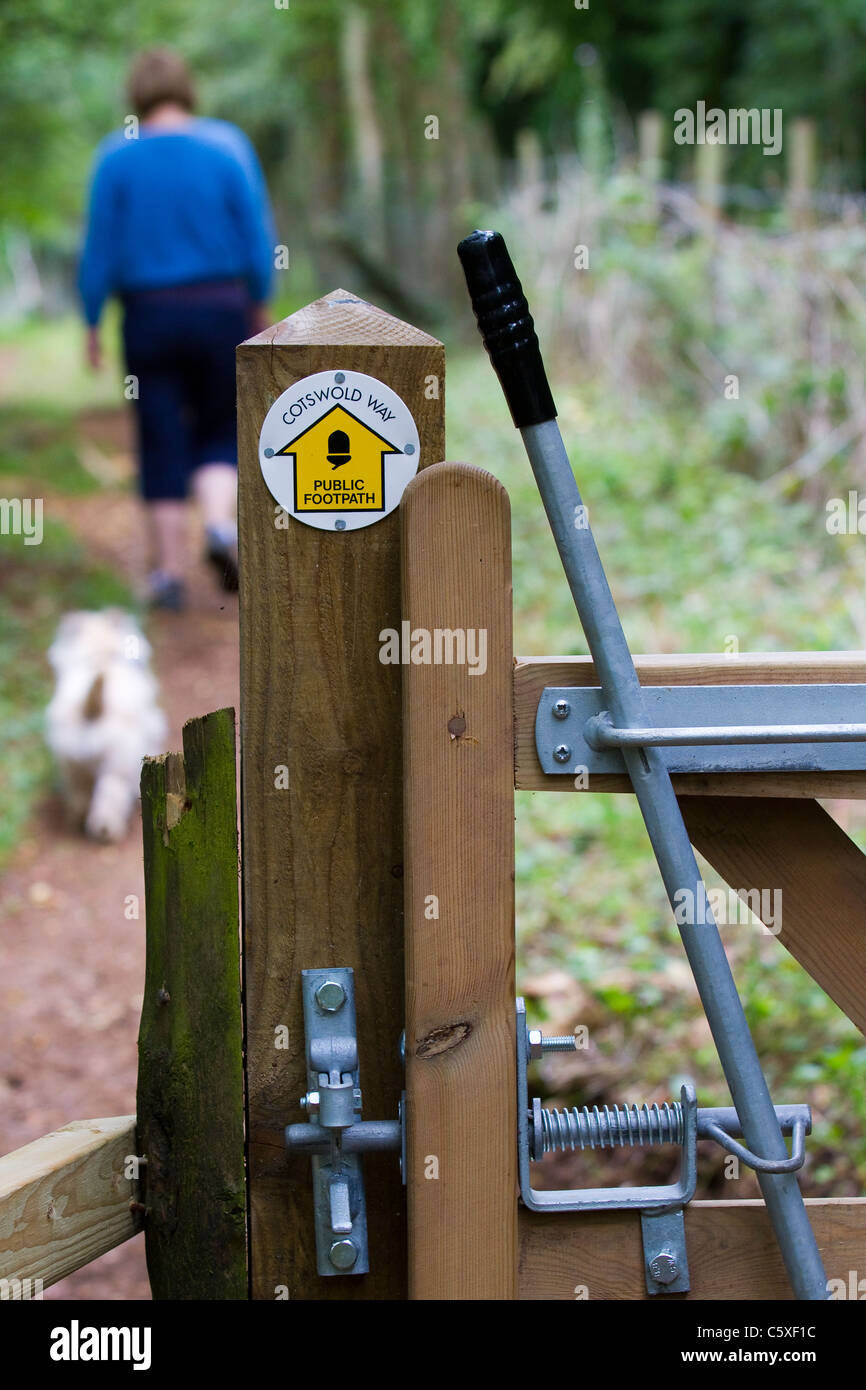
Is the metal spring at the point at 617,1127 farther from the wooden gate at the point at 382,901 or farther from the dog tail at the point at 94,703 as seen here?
the dog tail at the point at 94,703

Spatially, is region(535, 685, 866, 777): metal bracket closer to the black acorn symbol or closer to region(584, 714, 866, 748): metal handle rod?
region(584, 714, 866, 748): metal handle rod

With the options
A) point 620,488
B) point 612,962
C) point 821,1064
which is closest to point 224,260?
point 620,488

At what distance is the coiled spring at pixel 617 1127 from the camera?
1.46m

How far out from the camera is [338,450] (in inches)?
55.9

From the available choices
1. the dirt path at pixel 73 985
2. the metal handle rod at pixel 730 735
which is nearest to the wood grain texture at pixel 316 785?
the metal handle rod at pixel 730 735

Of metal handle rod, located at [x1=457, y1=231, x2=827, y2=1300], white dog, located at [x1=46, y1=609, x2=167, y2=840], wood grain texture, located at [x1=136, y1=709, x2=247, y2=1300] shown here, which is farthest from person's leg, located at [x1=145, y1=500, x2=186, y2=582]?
metal handle rod, located at [x1=457, y1=231, x2=827, y2=1300]

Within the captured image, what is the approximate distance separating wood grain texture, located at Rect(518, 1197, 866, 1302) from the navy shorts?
556cm

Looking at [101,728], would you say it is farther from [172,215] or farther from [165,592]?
[172,215]

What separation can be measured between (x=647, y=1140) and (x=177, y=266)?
19.7 feet

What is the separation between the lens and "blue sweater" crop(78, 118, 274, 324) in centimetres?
666

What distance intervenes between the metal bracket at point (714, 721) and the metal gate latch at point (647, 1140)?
0.28 metres

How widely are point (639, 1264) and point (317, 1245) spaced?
1.11ft
